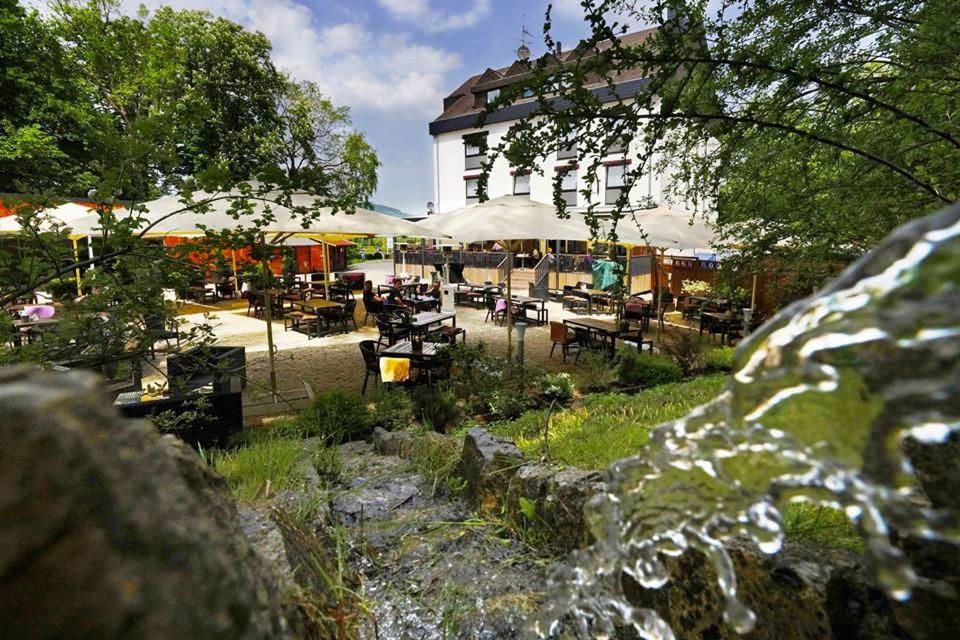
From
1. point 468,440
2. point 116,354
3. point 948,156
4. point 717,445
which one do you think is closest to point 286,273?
point 116,354

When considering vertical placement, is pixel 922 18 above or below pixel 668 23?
above

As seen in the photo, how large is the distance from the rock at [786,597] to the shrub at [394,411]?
4.21 metres

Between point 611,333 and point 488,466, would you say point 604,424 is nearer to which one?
point 488,466

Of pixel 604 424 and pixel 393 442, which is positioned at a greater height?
pixel 604 424

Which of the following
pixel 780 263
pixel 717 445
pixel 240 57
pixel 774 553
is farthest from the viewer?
pixel 240 57

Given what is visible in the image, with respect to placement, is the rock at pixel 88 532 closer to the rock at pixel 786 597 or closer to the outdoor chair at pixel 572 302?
the rock at pixel 786 597

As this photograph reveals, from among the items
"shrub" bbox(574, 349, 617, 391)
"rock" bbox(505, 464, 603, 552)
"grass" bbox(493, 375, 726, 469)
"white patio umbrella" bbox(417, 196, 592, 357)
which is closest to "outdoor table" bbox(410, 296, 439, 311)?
"white patio umbrella" bbox(417, 196, 592, 357)

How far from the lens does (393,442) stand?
5203 millimetres

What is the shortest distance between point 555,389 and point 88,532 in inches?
261

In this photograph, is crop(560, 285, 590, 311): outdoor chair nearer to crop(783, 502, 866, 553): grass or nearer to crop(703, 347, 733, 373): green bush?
crop(703, 347, 733, 373): green bush

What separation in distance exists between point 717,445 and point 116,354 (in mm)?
3295

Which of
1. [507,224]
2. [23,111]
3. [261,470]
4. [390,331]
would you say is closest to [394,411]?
[261,470]

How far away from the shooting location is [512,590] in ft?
8.99

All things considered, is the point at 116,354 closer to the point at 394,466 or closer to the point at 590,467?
the point at 394,466
